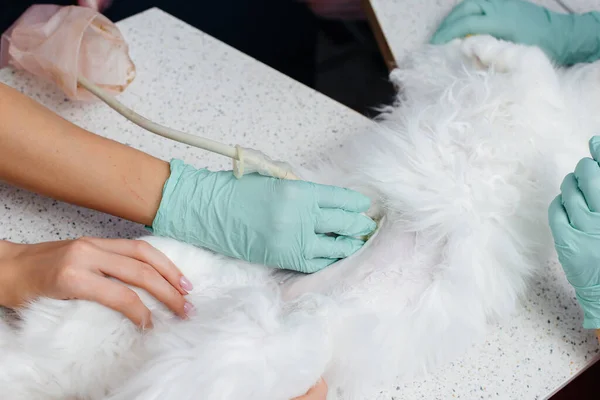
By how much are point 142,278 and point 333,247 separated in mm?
324

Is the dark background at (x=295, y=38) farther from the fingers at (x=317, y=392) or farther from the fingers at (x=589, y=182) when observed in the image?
the fingers at (x=317, y=392)

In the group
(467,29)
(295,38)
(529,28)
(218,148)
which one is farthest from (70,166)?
(295,38)

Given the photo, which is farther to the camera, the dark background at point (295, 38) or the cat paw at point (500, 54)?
the dark background at point (295, 38)

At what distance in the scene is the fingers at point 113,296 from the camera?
2.49ft

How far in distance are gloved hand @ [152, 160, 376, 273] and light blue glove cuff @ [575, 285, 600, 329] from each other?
364 mm

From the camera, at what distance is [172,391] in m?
0.64

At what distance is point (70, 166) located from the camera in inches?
36.8

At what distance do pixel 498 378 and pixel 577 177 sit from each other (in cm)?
36

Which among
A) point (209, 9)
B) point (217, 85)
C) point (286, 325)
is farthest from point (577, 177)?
point (209, 9)

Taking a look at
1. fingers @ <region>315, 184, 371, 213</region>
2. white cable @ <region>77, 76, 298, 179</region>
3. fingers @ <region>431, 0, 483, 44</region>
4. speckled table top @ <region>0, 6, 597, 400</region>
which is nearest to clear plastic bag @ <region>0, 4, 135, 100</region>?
speckled table top @ <region>0, 6, 597, 400</region>

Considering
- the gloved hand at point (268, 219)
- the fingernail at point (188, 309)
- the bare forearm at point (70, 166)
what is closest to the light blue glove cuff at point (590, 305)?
the gloved hand at point (268, 219)

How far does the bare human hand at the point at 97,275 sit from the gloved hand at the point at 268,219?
10 cm

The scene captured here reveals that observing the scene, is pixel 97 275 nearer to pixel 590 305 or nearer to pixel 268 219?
pixel 268 219

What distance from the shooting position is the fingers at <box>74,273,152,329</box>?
0.76 metres
